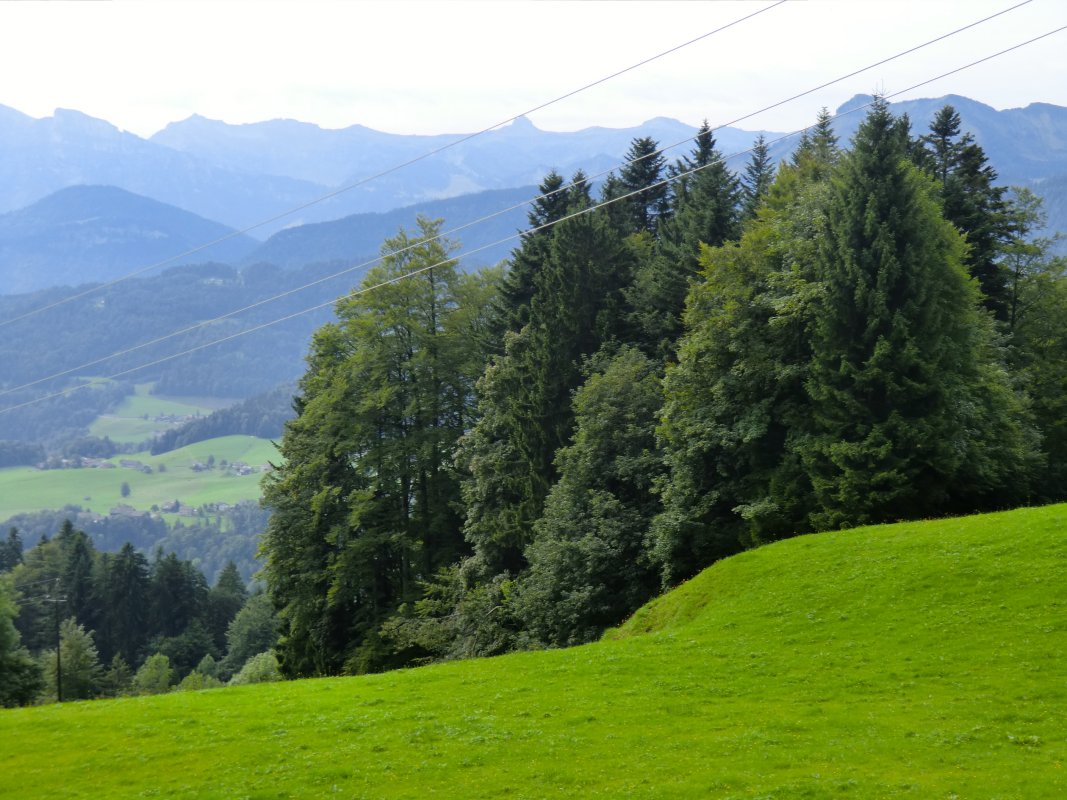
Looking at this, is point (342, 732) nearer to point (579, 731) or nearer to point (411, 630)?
point (579, 731)

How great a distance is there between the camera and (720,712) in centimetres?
2009

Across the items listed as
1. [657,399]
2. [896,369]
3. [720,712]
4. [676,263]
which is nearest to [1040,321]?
[676,263]

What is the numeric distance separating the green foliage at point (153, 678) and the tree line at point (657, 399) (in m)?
32.0

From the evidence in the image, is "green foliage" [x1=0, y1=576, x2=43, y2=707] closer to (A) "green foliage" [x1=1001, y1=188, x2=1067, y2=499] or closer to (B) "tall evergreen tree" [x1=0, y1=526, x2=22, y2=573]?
(A) "green foliage" [x1=1001, y1=188, x2=1067, y2=499]

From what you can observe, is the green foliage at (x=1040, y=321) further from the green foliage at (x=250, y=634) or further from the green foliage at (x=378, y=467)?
the green foliage at (x=250, y=634)

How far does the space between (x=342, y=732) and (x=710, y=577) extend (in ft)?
45.2

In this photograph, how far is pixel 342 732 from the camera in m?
21.1

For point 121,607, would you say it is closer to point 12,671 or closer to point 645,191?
point 12,671

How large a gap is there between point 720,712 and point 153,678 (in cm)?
7772

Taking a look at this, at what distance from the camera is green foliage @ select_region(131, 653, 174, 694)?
83.1 metres

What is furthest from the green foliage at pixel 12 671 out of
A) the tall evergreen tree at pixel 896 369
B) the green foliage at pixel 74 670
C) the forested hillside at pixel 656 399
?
the tall evergreen tree at pixel 896 369

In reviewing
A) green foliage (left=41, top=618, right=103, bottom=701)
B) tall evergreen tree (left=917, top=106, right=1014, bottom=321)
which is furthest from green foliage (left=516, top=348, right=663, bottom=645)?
green foliage (left=41, top=618, right=103, bottom=701)

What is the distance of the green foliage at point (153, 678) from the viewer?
83137 mm

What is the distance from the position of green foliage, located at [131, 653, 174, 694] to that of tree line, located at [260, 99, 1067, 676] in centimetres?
3196
